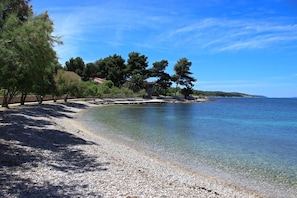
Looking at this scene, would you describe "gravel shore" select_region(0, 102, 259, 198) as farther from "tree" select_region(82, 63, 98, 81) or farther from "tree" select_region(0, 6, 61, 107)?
"tree" select_region(82, 63, 98, 81)

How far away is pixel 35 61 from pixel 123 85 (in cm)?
8541

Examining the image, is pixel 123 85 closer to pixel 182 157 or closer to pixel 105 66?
pixel 105 66

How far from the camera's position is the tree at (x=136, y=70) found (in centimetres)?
9062

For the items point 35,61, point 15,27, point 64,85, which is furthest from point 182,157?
point 64,85

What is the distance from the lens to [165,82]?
9775 centimetres

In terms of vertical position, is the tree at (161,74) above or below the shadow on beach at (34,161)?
above

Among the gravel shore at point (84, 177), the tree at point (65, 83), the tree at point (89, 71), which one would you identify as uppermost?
the tree at point (89, 71)

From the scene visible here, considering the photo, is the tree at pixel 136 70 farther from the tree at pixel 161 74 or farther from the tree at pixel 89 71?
A: the tree at pixel 89 71

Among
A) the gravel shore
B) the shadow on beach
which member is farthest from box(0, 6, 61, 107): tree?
the gravel shore

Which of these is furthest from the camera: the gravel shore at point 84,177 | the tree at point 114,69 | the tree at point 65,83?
the tree at point 114,69

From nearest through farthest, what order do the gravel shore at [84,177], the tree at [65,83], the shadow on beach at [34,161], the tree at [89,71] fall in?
the shadow on beach at [34,161] → the gravel shore at [84,177] → the tree at [65,83] → the tree at [89,71]

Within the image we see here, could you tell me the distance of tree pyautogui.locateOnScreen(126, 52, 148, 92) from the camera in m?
90.6

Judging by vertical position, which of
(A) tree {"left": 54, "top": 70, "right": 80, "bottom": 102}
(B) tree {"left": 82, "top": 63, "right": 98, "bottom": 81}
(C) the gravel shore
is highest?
(B) tree {"left": 82, "top": 63, "right": 98, "bottom": 81}

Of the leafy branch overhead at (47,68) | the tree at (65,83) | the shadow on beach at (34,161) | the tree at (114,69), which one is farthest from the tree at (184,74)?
the shadow on beach at (34,161)
